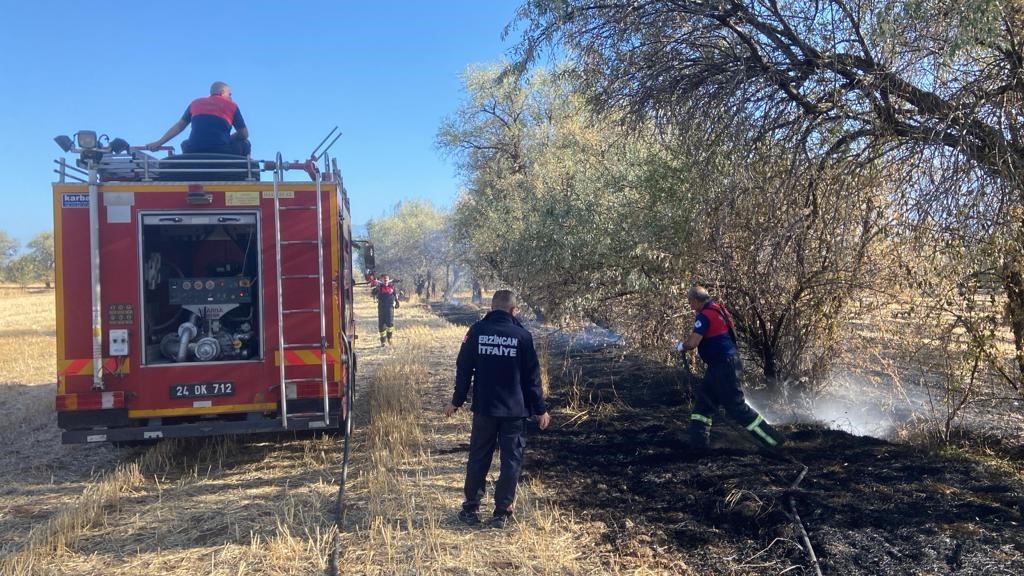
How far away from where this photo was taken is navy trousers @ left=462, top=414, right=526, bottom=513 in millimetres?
4793

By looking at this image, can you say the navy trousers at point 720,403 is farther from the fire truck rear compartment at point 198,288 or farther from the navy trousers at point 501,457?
the fire truck rear compartment at point 198,288

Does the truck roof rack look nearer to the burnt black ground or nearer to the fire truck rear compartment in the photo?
the fire truck rear compartment

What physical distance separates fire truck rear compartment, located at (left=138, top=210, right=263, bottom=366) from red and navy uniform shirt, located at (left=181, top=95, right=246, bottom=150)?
2.80 ft

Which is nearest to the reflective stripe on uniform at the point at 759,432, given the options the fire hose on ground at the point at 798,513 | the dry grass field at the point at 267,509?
the fire hose on ground at the point at 798,513

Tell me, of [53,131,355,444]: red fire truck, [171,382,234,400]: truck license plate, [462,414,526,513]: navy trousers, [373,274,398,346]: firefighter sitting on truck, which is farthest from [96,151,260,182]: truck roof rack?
[373,274,398,346]: firefighter sitting on truck

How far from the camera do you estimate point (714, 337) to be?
6.34 meters

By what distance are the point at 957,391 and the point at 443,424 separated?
5.27 m

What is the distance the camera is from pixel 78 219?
219 inches

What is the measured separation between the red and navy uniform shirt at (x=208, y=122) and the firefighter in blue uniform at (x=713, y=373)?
4.93 m

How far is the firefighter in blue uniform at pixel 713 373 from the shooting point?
6.24 metres

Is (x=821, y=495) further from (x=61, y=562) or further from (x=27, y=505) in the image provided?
(x=27, y=505)

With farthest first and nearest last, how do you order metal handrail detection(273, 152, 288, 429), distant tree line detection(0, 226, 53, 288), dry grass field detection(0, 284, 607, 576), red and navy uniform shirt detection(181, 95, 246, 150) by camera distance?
distant tree line detection(0, 226, 53, 288) < red and navy uniform shirt detection(181, 95, 246, 150) < metal handrail detection(273, 152, 288, 429) < dry grass field detection(0, 284, 607, 576)

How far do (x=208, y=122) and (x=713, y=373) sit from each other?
5.55m

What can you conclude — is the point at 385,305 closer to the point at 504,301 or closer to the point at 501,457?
the point at 504,301
